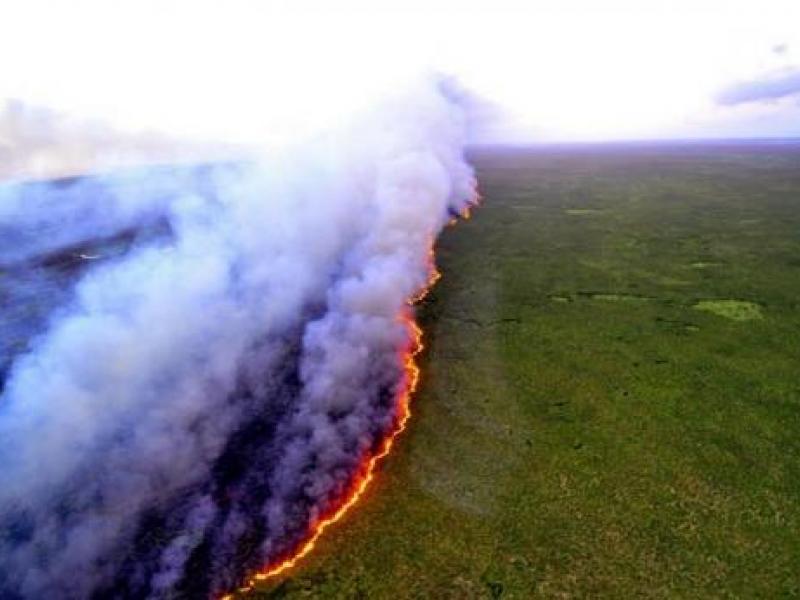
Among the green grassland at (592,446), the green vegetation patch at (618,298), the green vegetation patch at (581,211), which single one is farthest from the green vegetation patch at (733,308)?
the green vegetation patch at (581,211)

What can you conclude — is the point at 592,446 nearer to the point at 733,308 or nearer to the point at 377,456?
the point at 377,456

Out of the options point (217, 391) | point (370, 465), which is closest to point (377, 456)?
point (370, 465)

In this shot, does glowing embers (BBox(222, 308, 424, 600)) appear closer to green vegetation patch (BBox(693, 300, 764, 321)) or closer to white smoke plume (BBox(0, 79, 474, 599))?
white smoke plume (BBox(0, 79, 474, 599))

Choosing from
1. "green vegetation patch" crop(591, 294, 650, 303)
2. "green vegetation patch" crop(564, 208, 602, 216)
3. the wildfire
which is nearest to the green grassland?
"green vegetation patch" crop(591, 294, 650, 303)

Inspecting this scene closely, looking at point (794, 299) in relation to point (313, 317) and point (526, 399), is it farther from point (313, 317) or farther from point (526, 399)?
point (313, 317)

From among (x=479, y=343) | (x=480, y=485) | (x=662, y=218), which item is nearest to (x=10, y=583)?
(x=480, y=485)

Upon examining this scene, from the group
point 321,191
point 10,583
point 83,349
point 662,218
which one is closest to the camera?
point 10,583
